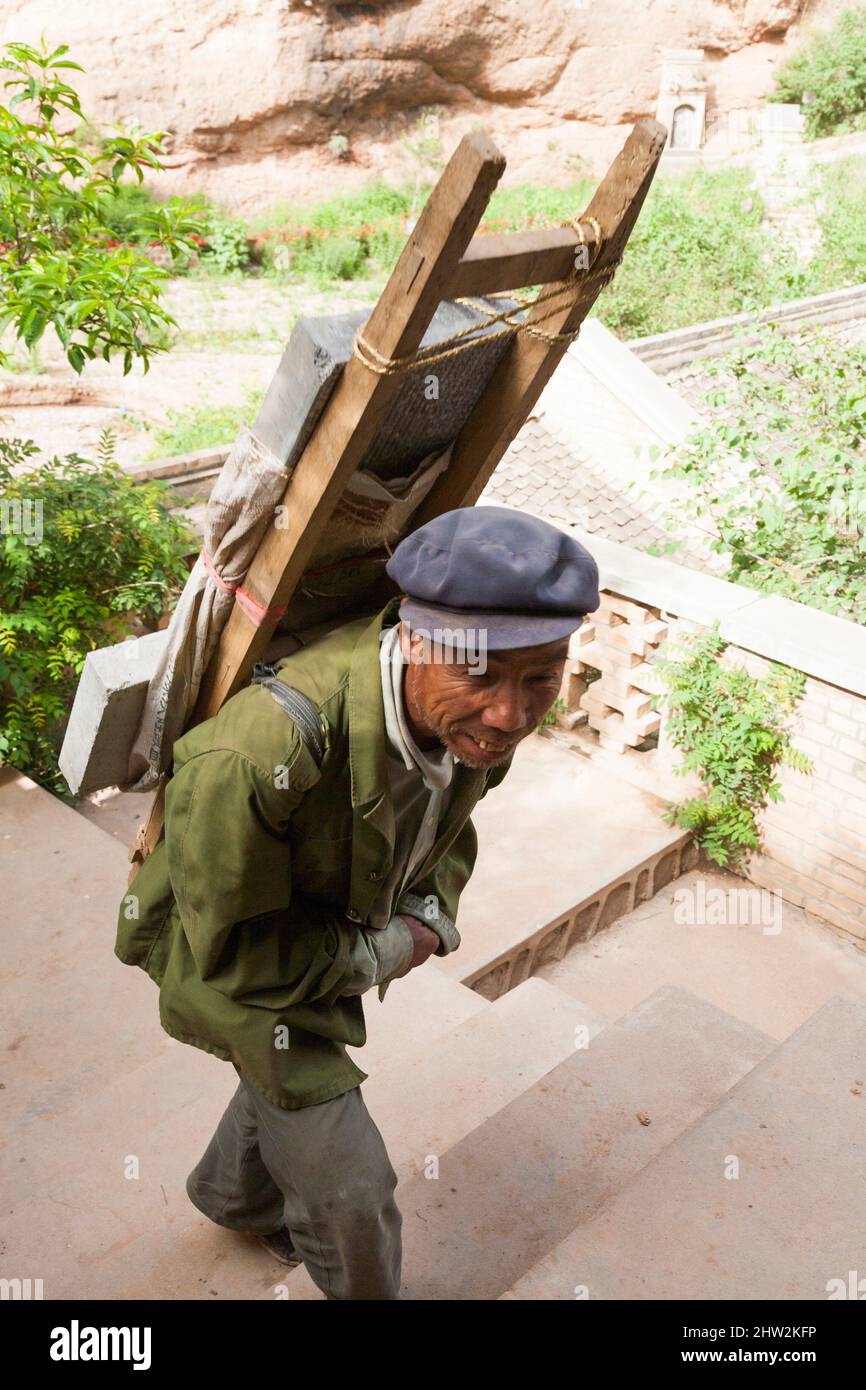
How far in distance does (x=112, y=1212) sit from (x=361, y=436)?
94.7 inches

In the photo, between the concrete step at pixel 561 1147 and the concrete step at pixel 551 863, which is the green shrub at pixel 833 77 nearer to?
the concrete step at pixel 551 863

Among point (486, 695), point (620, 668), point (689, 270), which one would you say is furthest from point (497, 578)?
point (689, 270)

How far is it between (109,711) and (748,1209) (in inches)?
68.7

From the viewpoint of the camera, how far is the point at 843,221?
1912 centimetres

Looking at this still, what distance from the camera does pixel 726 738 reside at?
18.5ft

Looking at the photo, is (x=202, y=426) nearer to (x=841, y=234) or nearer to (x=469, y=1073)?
(x=841, y=234)

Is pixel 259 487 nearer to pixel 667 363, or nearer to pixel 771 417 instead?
pixel 771 417

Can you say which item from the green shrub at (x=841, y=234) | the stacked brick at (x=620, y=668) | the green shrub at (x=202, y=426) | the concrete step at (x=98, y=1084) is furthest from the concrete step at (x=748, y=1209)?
the green shrub at (x=841, y=234)

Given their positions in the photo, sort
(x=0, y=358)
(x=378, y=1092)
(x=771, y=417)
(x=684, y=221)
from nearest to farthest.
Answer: (x=378, y=1092)
(x=0, y=358)
(x=771, y=417)
(x=684, y=221)

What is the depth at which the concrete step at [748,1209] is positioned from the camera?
2299mm

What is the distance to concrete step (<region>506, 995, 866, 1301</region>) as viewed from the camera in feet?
7.54

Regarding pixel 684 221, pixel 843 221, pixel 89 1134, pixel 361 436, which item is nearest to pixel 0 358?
pixel 89 1134

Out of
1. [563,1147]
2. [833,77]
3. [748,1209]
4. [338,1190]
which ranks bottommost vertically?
[833,77]

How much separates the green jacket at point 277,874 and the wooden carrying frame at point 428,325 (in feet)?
0.55
